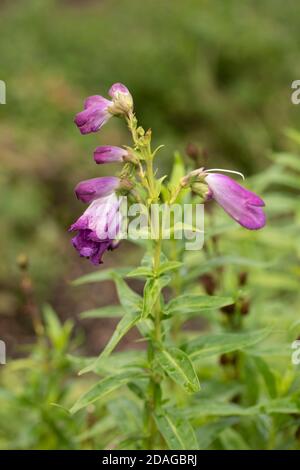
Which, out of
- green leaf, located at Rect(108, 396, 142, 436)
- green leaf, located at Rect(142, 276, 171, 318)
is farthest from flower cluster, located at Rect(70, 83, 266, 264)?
green leaf, located at Rect(108, 396, 142, 436)

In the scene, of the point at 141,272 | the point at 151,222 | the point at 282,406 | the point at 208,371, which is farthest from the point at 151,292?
the point at 208,371

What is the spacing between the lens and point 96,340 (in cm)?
468

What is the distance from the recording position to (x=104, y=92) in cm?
745

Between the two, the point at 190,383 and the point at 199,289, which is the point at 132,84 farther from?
the point at 190,383

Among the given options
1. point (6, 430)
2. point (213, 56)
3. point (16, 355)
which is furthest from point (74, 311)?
point (213, 56)

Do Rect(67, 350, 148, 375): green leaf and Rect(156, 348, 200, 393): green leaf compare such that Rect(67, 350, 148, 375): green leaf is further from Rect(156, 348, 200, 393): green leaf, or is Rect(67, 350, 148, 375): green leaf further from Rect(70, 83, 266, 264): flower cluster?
Rect(70, 83, 266, 264): flower cluster

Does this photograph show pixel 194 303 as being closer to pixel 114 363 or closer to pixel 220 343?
pixel 220 343

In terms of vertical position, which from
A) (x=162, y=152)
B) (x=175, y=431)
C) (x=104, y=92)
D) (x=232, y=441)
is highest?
(x=104, y=92)

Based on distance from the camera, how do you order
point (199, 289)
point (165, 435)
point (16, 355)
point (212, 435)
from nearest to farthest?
1. point (165, 435)
2. point (212, 435)
3. point (199, 289)
4. point (16, 355)

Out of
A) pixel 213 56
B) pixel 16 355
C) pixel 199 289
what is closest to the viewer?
pixel 199 289

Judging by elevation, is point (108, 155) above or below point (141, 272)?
above

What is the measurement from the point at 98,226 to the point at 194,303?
0.32 metres

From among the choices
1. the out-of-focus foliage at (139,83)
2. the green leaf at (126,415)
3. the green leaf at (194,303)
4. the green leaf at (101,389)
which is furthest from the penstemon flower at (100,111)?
the out-of-focus foliage at (139,83)

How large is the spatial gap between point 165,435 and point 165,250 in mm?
670
